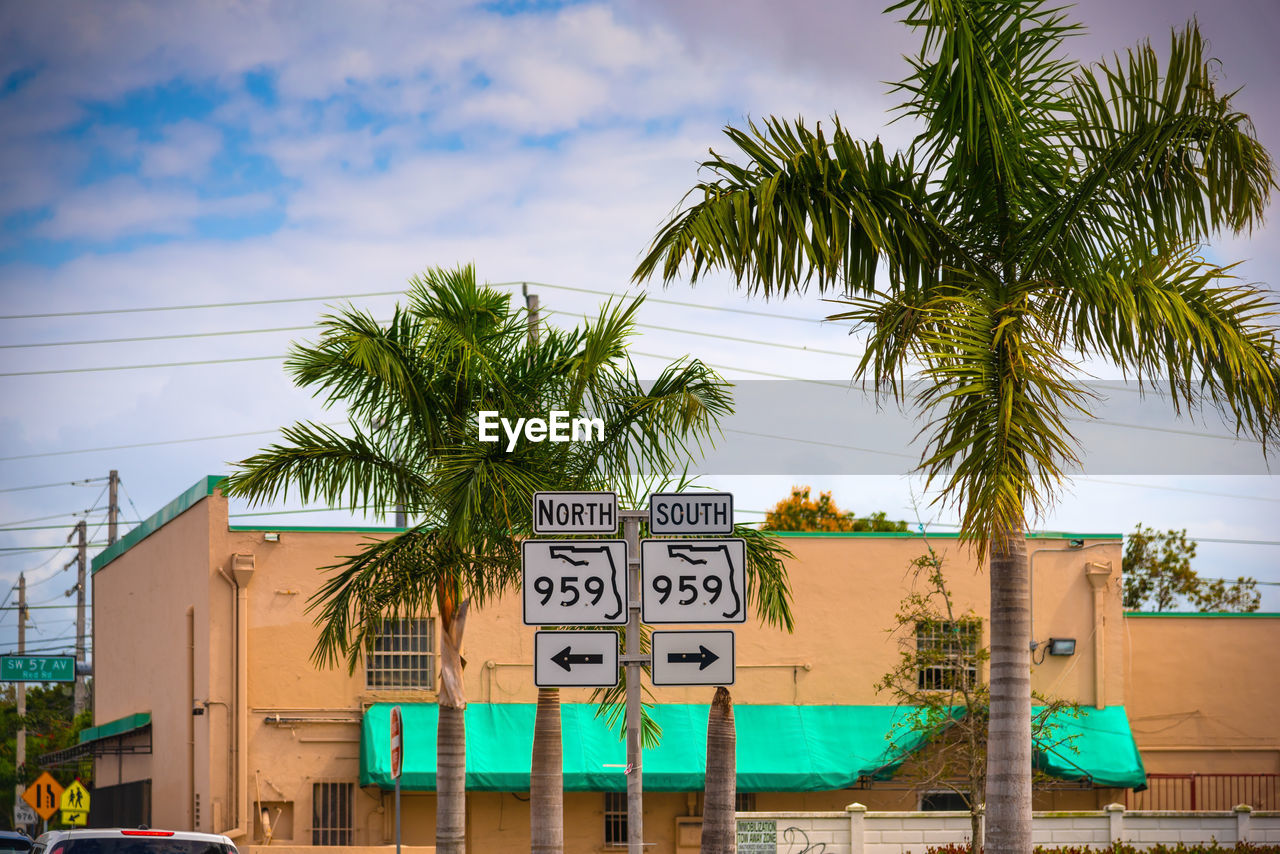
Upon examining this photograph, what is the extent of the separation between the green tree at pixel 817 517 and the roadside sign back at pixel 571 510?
44.2 metres

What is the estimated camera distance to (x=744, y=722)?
91.2ft

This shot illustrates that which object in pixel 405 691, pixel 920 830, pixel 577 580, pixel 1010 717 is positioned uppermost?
pixel 577 580

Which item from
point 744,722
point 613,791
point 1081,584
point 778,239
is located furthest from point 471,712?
point 778,239

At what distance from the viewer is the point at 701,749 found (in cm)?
2694

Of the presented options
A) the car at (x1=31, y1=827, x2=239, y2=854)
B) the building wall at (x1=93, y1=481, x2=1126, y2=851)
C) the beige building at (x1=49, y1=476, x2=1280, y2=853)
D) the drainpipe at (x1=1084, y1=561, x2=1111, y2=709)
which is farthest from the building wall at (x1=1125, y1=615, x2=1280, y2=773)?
the car at (x1=31, y1=827, x2=239, y2=854)

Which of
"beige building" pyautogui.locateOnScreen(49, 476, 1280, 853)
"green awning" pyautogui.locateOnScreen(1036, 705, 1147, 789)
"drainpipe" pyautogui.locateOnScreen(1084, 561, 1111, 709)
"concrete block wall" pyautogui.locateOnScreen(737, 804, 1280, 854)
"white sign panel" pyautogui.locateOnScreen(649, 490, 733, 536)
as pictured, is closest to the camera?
"white sign panel" pyautogui.locateOnScreen(649, 490, 733, 536)

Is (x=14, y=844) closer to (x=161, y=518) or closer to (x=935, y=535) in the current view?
(x=161, y=518)

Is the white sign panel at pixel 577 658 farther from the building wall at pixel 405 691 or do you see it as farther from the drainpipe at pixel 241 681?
the drainpipe at pixel 241 681

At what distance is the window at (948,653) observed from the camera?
24.2 meters

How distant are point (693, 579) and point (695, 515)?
0.40 m

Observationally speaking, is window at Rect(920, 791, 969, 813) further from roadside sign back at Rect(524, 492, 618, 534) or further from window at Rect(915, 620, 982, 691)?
roadside sign back at Rect(524, 492, 618, 534)

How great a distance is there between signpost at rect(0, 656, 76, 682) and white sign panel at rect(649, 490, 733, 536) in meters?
30.6

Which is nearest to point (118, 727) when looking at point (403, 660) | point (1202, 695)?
point (403, 660)

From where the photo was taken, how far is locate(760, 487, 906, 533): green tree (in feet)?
179
